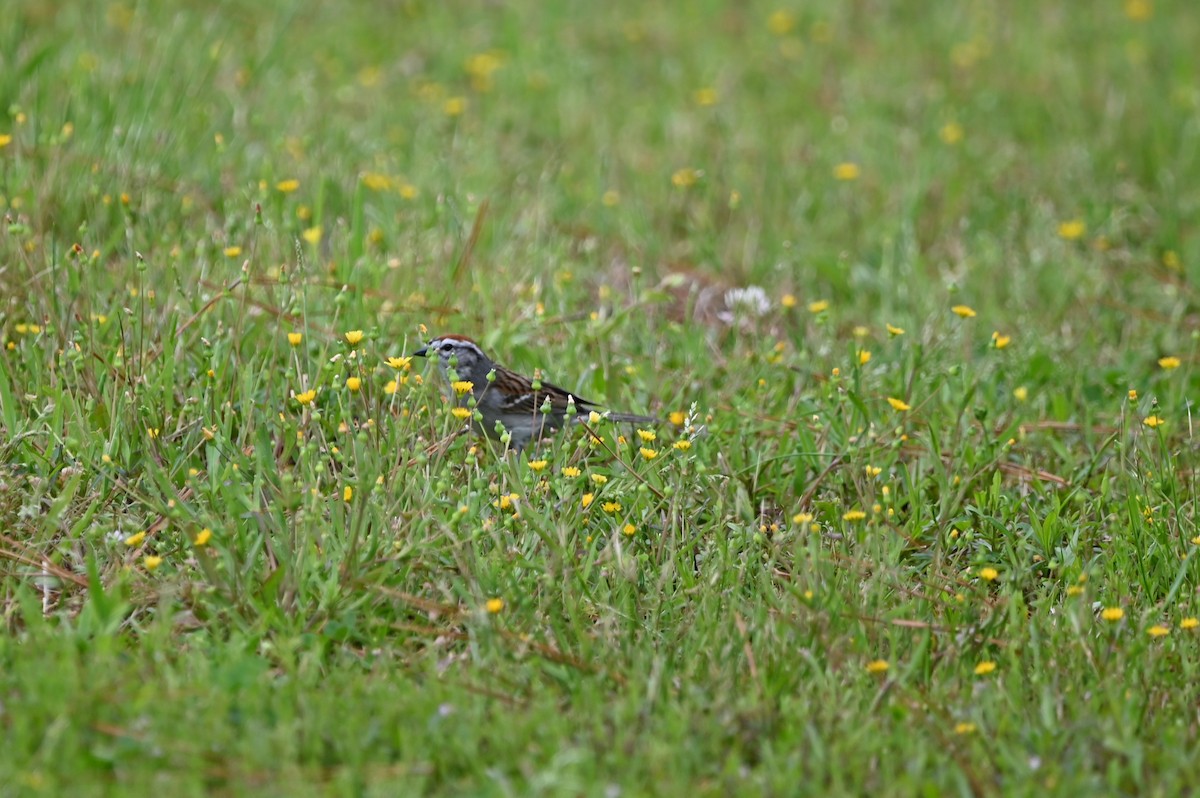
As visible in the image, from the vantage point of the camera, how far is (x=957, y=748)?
13.1 ft

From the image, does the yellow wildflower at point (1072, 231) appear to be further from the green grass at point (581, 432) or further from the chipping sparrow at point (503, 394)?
the chipping sparrow at point (503, 394)

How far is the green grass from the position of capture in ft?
13.0

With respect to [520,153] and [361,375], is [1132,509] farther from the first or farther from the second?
[520,153]

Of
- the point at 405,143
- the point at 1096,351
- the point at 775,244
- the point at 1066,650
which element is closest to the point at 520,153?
the point at 405,143

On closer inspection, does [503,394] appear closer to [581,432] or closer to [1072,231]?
[581,432]

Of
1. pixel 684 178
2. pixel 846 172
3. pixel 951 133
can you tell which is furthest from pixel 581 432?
pixel 951 133

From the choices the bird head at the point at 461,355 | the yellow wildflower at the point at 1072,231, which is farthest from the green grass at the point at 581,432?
the bird head at the point at 461,355

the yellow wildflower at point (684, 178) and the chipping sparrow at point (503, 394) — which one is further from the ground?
the yellow wildflower at point (684, 178)

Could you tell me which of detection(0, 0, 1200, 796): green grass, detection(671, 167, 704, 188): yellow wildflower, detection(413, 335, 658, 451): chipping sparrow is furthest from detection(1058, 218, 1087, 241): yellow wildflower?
detection(413, 335, 658, 451): chipping sparrow

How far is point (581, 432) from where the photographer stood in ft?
18.3

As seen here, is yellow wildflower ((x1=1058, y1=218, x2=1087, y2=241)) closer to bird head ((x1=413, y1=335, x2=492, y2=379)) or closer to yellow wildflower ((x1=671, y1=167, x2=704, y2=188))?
yellow wildflower ((x1=671, y1=167, x2=704, y2=188))

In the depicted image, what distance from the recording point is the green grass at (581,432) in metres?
3.97

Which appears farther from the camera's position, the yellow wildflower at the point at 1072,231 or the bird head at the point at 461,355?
the yellow wildflower at the point at 1072,231

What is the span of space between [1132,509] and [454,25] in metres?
7.38
